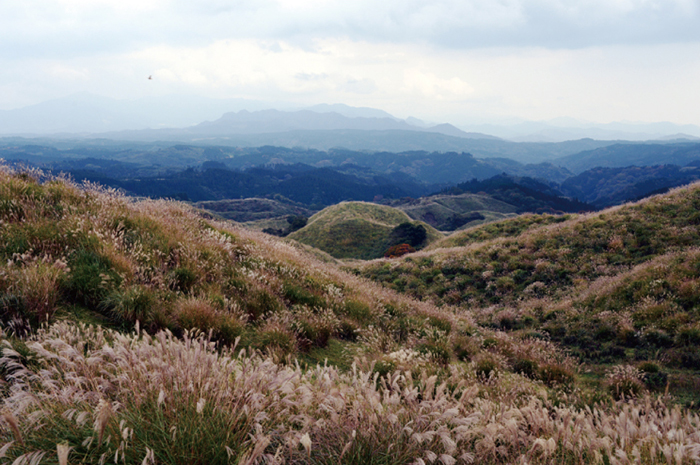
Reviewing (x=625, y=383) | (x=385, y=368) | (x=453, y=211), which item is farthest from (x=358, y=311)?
(x=453, y=211)

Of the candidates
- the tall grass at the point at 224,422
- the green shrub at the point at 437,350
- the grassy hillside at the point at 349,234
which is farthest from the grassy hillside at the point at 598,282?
the grassy hillside at the point at 349,234

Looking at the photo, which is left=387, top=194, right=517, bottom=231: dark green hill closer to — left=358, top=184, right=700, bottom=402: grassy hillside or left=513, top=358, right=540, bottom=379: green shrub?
left=358, top=184, right=700, bottom=402: grassy hillside

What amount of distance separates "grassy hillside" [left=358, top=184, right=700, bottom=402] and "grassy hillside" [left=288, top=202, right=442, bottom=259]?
43.4 meters

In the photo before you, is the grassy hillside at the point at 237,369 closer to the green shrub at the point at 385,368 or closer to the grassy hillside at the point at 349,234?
the green shrub at the point at 385,368

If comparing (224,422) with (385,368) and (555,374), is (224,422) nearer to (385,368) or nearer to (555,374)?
(385,368)

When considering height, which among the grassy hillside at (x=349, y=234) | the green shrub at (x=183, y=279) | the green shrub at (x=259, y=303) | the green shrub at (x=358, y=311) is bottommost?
the grassy hillside at (x=349, y=234)

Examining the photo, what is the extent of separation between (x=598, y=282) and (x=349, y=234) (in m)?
60.7

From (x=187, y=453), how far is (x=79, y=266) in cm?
433

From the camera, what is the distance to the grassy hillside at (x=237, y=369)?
238 cm

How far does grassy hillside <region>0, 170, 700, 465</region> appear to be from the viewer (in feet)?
7.80

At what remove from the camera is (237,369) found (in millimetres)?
3473

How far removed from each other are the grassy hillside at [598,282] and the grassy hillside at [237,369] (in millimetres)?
2546

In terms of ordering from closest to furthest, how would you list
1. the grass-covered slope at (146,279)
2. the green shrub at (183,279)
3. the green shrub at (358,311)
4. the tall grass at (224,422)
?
the tall grass at (224,422), the grass-covered slope at (146,279), the green shrub at (183,279), the green shrub at (358,311)

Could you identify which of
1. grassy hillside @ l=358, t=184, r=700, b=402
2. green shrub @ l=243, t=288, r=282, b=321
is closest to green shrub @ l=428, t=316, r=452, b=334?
grassy hillside @ l=358, t=184, r=700, b=402
